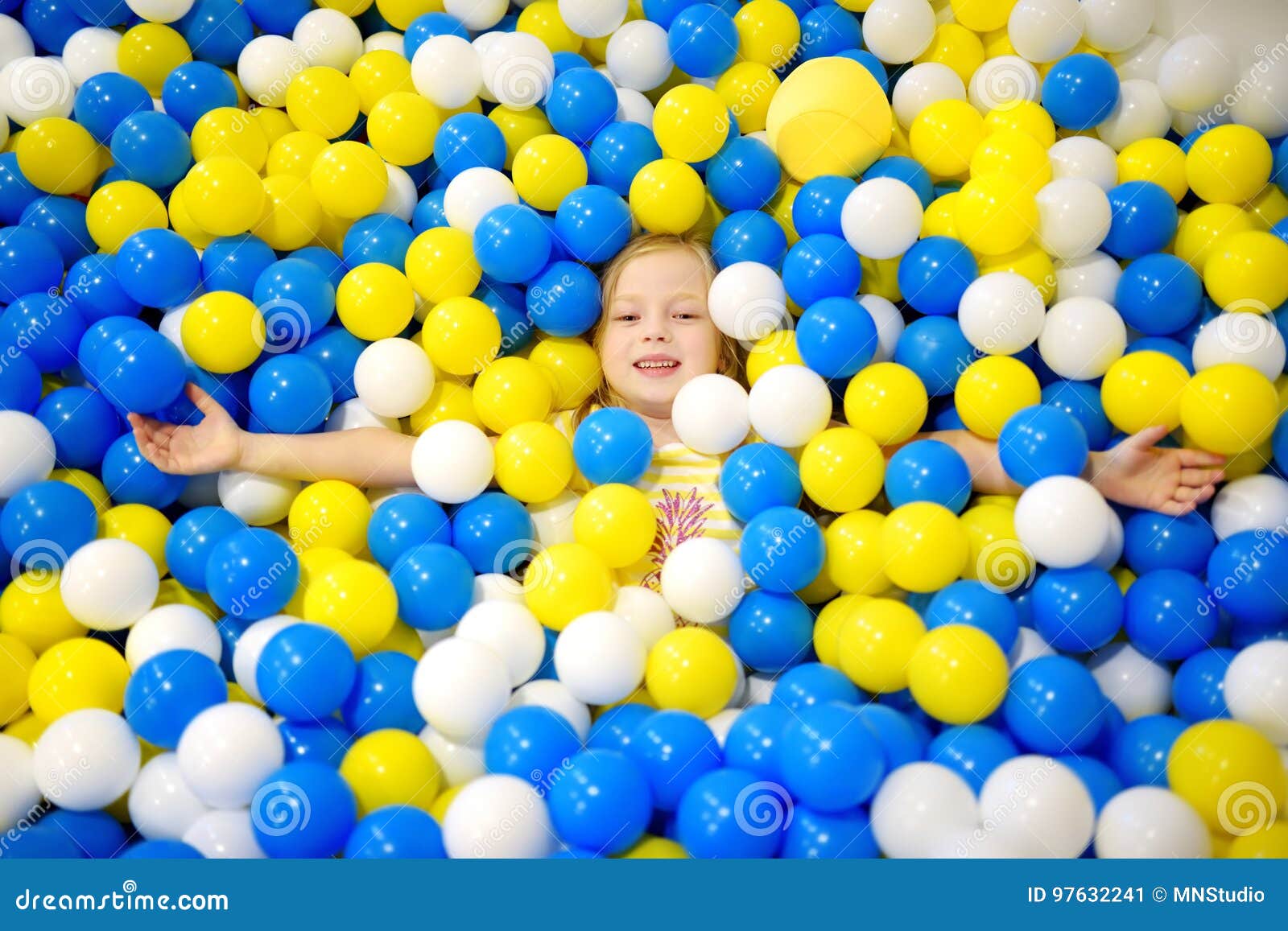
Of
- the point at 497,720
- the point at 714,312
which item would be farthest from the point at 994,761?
the point at 714,312

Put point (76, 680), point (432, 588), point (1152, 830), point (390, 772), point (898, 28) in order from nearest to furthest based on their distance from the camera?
point (1152, 830) → point (390, 772) → point (76, 680) → point (432, 588) → point (898, 28)

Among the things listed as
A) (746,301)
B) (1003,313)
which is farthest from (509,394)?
(1003,313)

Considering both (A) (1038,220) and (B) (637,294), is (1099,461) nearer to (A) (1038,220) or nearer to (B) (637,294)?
(A) (1038,220)

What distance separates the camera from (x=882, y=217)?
6.74 feet

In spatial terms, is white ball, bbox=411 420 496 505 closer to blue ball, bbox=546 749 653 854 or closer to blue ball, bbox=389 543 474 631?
blue ball, bbox=389 543 474 631

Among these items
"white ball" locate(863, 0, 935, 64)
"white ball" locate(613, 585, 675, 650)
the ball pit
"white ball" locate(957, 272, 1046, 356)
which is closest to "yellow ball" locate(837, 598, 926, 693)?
the ball pit

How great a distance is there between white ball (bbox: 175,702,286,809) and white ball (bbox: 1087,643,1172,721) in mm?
1267

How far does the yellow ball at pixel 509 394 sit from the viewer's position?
2.12 metres

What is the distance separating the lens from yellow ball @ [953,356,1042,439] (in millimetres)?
1968

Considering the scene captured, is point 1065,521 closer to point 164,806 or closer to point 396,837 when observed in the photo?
point 396,837

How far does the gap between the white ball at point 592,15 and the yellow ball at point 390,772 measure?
1489 mm

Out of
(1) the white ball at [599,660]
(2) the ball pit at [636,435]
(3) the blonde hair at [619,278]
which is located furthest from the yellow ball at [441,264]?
(1) the white ball at [599,660]

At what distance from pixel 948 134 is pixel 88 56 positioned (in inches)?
68.7

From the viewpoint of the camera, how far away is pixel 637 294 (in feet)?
7.36
